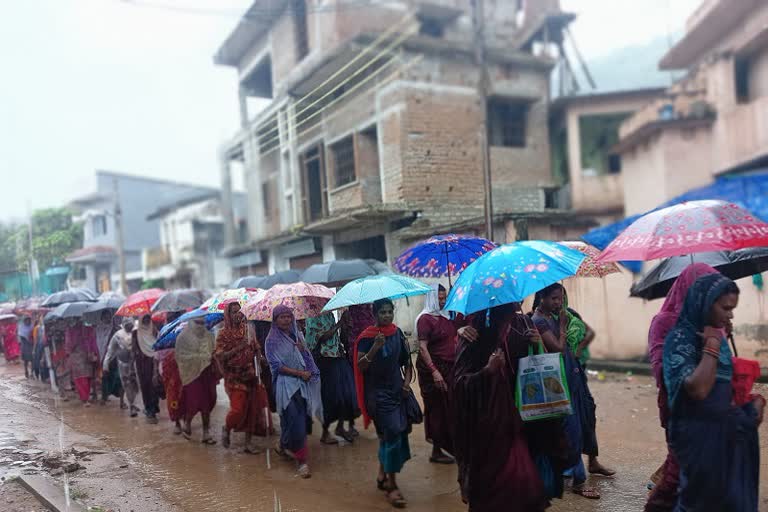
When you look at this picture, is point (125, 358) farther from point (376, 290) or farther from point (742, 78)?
point (742, 78)

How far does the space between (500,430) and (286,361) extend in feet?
9.16

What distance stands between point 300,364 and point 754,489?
3.90 m

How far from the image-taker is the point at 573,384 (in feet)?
15.0

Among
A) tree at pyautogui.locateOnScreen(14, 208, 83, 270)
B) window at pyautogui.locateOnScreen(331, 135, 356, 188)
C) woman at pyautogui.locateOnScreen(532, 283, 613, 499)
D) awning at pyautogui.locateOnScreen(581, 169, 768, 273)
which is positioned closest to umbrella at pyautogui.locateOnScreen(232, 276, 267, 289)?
tree at pyautogui.locateOnScreen(14, 208, 83, 270)

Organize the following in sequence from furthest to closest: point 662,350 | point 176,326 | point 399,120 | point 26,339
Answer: point 399,120 < point 26,339 < point 176,326 < point 662,350

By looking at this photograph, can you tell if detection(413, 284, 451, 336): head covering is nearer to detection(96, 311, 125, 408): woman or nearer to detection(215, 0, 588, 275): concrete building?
detection(96, 311, 125, 408): woman

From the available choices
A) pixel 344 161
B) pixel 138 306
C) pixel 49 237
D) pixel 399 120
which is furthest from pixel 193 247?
pixel 138 306

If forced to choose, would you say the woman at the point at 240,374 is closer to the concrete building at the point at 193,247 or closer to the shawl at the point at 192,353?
the shawl at the point at 192,353

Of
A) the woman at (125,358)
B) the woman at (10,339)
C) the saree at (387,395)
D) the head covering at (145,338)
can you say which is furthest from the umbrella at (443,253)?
the woman at (10,339)

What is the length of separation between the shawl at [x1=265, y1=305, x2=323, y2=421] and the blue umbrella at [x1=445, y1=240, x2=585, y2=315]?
8.01 feet

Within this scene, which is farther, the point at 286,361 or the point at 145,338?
the point at 145,338

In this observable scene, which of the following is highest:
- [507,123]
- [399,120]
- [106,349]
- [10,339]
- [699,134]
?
[507,123]

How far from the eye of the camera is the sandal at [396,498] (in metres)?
4.55

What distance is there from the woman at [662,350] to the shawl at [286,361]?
10.5 ft
